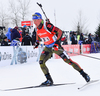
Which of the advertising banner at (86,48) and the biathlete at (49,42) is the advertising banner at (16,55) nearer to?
the biathlete at (49,42)

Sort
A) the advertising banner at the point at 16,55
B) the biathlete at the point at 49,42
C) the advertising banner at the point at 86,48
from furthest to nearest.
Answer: the advertising banner at the point at 86,48, the advertising banner at the point at 16,55, the biathlete at the point at 49,42

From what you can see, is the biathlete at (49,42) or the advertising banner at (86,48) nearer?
the biathlete at (49,42)

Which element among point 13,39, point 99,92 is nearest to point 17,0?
point 13,39

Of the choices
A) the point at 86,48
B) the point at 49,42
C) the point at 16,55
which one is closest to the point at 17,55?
the point at 16,55

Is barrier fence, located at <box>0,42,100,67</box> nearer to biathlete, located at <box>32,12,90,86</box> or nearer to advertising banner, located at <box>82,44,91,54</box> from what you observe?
Answer: biathlete, located at <box>32,12,90,86</box>

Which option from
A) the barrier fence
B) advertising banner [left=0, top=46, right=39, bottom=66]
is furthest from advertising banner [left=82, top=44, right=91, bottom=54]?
advertising banner [left=0, top=46, right=39, bottom=66]

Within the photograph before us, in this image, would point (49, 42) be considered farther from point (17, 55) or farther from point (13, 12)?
point (13, 12)

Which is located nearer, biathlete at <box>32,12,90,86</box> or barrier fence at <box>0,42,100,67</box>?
biathlete at <box>32,12,90,86</box>

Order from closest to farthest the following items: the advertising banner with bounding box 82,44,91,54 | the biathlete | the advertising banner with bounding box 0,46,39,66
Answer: the biathlete, the advertising banner with bounding box 0,46,39,66, the advertising banner with bounding box 82,44,91,54

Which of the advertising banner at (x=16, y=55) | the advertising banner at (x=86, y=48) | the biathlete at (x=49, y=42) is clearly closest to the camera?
the biathlete at (x=49, y=42)

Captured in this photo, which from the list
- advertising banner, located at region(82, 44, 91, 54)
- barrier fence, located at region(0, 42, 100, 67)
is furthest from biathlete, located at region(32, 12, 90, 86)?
advertising banner, located at region(82, 44, 91, 54)

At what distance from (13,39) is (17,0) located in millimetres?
18744

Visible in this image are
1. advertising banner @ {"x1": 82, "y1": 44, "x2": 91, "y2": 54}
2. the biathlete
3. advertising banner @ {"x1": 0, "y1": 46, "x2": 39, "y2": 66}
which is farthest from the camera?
advertising banner @ {"x1": 82, "y1": 44, "x2": 91, "y2": 54}

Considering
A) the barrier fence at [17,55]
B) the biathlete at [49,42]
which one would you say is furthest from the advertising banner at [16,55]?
the biathlete at [49,42]
